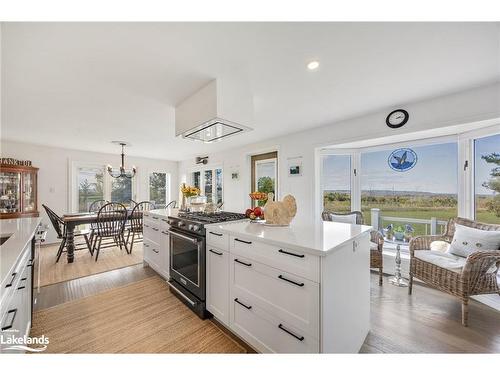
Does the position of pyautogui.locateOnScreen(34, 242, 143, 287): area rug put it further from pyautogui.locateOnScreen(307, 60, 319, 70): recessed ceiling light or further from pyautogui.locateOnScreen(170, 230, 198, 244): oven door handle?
pyautogui.locateOnScreen(307, 60, 319, 70): recessed ceiling light

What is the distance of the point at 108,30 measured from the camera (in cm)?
124

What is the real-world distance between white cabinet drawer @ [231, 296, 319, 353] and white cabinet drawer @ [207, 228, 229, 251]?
40 centimetres

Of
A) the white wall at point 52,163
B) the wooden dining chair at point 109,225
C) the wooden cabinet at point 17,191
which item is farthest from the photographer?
the white wall at point 52,163

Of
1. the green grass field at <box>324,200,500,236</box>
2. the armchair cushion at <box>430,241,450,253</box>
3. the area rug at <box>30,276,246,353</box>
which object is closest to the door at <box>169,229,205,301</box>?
the area rug at <box>30,276,246,353</box>

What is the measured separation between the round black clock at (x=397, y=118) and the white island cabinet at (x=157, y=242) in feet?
9.92

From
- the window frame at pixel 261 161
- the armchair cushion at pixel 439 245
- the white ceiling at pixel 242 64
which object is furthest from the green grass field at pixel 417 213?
the white ceiling at pixel 242 64

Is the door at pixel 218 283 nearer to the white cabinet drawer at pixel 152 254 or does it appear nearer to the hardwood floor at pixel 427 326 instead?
the hardwood floor at pixel 427 326

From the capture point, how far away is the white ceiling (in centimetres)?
127

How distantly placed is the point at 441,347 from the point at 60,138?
19.5 ft

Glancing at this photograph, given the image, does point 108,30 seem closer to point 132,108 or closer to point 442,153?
point 132,108

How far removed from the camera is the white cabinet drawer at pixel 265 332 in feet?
3.82

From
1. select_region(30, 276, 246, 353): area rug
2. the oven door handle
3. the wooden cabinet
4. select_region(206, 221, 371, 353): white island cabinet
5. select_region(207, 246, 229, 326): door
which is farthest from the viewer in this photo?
the wooden cabinet

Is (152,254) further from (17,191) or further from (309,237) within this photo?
(17,191)
